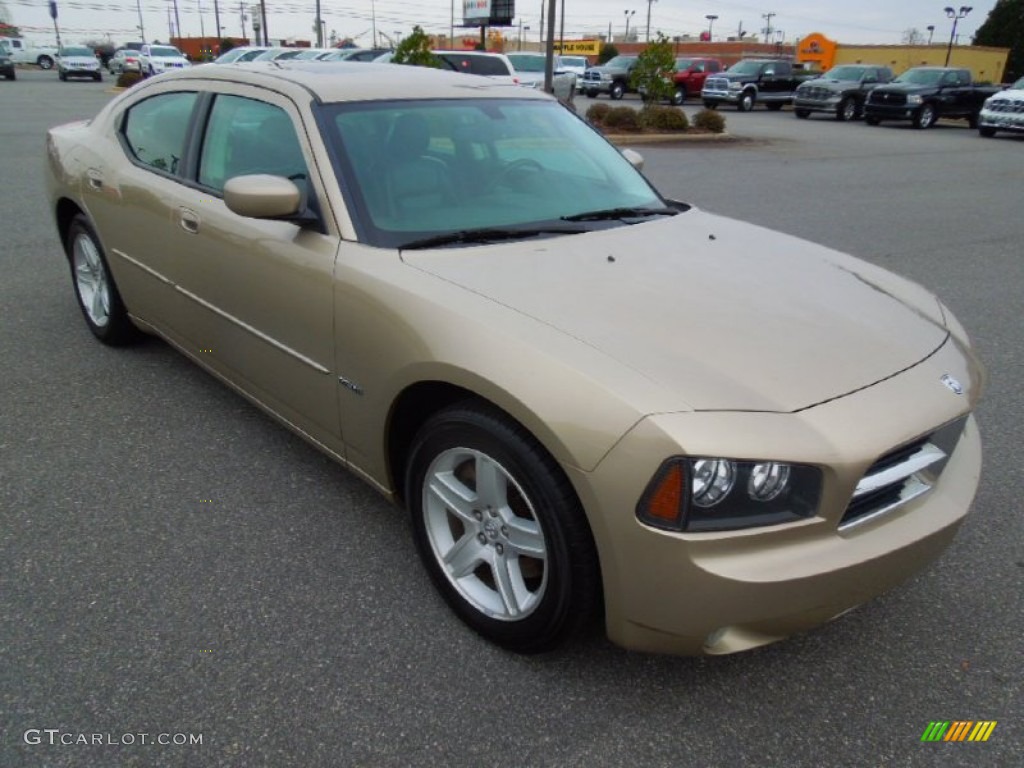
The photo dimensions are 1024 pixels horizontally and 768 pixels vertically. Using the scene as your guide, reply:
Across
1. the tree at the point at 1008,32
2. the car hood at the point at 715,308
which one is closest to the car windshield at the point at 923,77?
the tree at the point at 1008,32

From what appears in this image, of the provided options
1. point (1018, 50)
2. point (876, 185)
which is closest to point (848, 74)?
point (876, 185)

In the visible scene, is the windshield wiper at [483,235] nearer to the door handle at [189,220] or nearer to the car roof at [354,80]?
the car roof at [354,80]

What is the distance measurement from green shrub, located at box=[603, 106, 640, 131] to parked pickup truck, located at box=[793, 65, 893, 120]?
1064 centimetres

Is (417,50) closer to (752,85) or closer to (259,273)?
(259,273)

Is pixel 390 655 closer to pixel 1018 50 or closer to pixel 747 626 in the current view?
pixel 747 626

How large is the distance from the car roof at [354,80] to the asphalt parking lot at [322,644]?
1.50 m

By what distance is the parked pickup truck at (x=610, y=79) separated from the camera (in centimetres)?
3350

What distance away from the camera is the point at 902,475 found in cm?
205

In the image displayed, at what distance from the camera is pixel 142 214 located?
3723 mm

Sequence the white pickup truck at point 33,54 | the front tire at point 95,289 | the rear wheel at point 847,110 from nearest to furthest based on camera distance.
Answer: the front tire at point 95,289
the rear wheel at point 847,110
the white pickup truck at point 33,54

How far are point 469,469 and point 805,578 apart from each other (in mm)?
974

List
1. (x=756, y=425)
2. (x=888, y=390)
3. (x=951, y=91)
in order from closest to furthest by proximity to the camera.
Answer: (x=756, y=425)
(x=888, y=390)
(x=951, y=91)

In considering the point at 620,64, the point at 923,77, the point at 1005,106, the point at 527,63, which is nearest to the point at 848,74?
the point at 923,77

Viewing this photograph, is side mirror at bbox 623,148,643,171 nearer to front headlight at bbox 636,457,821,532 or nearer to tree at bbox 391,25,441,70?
front headlight at bbox 636,457,821,532
